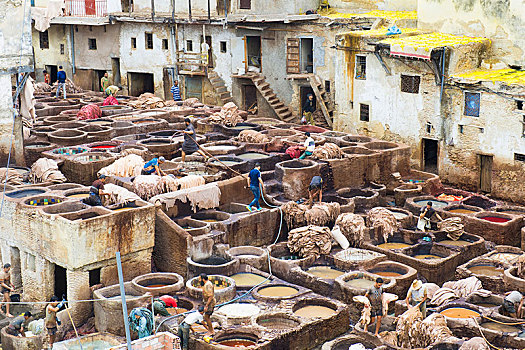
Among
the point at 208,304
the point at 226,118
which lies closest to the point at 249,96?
the point at 226,118

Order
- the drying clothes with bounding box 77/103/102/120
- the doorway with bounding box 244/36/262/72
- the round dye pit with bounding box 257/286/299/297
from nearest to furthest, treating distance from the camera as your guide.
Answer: the round dye pit with bounding box 257/286/299/297 → the drying clothes with bounding box 77/103/102/120 → the doorway with bounding box 244/36/262/72

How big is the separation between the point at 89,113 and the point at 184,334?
1693cm

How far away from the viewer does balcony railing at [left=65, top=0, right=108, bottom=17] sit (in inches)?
1625

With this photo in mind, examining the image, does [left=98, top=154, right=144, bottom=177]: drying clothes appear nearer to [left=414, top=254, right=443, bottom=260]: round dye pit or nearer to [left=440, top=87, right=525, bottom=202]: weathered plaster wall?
[left=414, top=254, right=443, bottom=260]: round dye pit

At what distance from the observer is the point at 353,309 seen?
1989 cm

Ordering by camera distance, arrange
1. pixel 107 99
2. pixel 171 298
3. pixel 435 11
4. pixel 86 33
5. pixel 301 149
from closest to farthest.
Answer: pixel 171 298 < pixel 301 149 < pixel 435 11 < pixel 107 99 < pixel 86 33

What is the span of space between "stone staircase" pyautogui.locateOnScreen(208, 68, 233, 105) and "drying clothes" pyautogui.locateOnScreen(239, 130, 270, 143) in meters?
9.89

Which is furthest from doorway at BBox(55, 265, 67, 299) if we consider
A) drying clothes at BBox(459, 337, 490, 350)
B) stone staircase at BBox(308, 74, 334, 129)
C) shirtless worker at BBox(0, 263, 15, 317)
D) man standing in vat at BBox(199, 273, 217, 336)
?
stone staircase at BBox(308, 74, 334, 129)

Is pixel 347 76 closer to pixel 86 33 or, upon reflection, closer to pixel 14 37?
pixel 14 37

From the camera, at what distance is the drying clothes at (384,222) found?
23.4 metres

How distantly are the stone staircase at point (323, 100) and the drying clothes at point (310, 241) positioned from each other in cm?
1339

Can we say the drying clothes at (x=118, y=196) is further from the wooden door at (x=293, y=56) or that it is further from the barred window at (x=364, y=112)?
the wooden door at (x=293, y=56)

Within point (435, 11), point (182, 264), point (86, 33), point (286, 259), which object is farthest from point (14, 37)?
point (86, 33)

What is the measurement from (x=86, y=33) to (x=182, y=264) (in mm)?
25188
